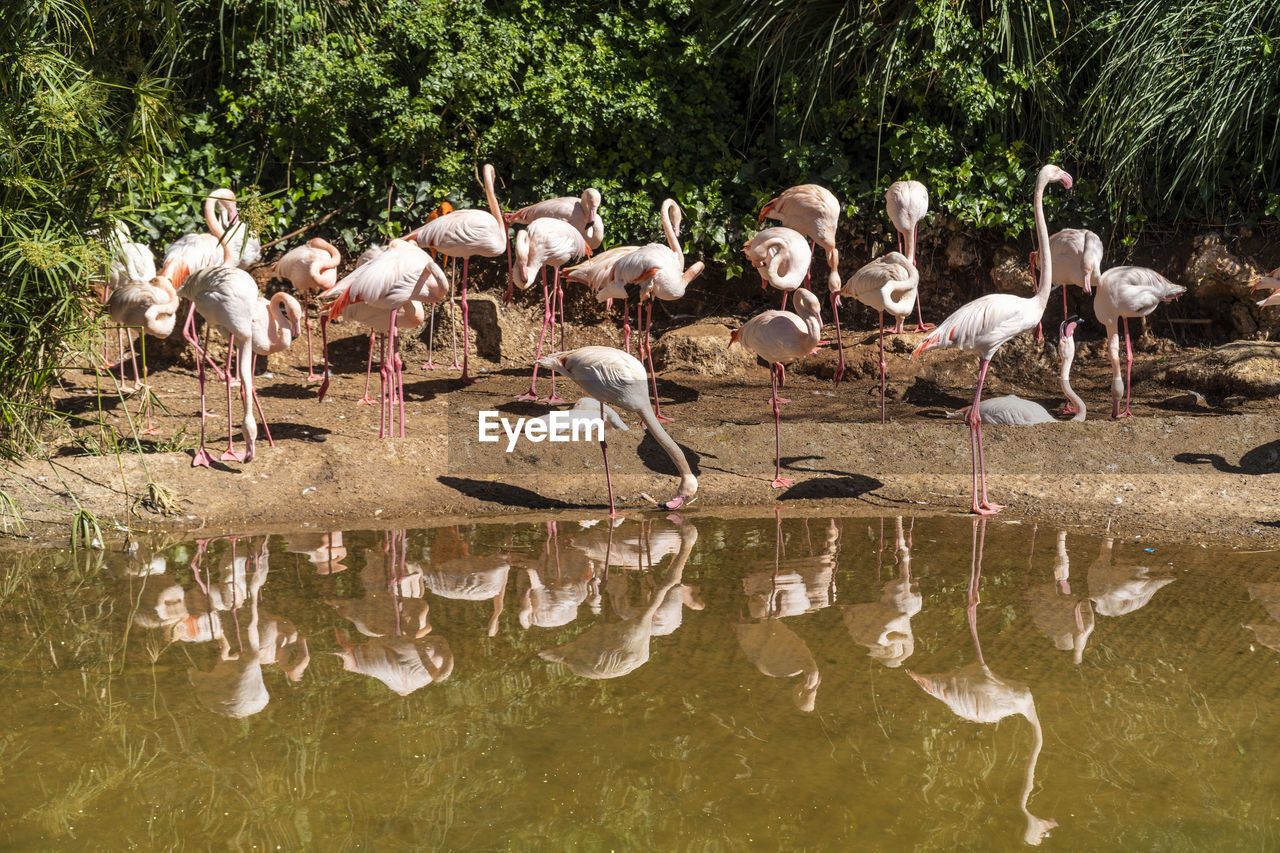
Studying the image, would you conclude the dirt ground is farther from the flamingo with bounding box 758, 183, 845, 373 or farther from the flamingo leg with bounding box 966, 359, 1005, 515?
the flamingo with bounding box 758, 183, 845, 373

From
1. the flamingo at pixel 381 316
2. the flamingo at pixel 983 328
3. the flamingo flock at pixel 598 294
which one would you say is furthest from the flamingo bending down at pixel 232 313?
the flamingo at pixel 983 328

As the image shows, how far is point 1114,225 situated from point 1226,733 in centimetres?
599

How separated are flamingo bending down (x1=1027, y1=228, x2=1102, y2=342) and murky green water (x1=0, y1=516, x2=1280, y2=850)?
270cm

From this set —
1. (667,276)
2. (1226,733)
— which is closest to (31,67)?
(667,276)

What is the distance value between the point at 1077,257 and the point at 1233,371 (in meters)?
1.13

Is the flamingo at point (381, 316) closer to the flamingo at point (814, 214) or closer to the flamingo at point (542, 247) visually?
the flamingo at point (542, 247)

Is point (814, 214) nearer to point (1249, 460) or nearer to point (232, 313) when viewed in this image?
point (1249, 460)

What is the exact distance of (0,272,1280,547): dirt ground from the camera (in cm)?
505

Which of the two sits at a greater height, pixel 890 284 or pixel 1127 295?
pixel 890 284

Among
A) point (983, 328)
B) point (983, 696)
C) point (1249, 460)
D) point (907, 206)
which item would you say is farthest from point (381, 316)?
point (1249, 460)

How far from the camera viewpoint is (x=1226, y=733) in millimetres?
2826

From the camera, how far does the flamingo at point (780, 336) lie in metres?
5.76

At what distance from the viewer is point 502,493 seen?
18.2ft

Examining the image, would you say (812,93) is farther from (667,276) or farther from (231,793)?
(231,793)
